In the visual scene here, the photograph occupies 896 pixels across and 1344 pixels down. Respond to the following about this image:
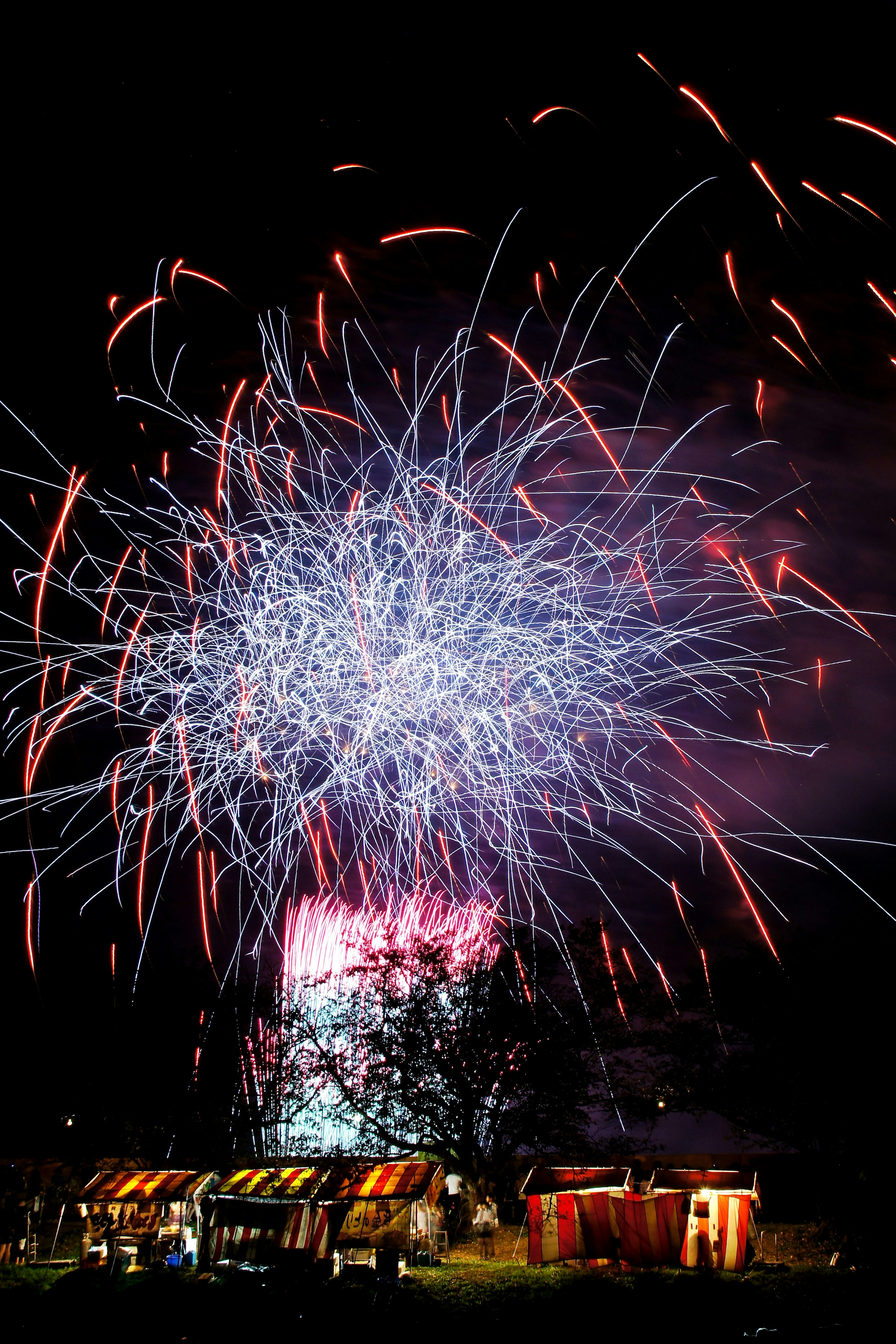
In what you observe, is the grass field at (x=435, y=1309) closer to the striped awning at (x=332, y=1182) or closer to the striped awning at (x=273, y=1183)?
the striped awning at (x=332, y=1182)

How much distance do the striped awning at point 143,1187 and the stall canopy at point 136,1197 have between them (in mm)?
11

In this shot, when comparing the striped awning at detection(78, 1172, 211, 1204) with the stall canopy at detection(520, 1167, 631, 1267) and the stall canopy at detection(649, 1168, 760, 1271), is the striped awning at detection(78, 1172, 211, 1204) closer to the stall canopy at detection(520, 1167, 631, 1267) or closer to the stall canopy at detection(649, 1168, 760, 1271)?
the stall canopy at detection(520, 1167, 631, 1267)

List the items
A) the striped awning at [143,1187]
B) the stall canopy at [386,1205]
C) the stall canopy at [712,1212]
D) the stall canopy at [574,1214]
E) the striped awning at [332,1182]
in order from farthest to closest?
the striped awning at [143,1187] → the stall canopy at [574,1214] → the striped awning at [332,1182] → the stall canopy at [386,1205] → the stall canopy at [712,1212]

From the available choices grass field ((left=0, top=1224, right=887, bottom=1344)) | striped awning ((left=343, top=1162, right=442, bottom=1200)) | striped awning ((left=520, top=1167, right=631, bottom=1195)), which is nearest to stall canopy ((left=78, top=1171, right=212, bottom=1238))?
striped awning ((left=343, top=1162, right=442, bottom=1200))

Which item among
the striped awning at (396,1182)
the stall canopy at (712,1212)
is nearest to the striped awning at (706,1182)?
the stall canopy at (712,1212)

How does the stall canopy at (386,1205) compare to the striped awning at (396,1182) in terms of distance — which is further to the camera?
the striped awning at (396,1182)

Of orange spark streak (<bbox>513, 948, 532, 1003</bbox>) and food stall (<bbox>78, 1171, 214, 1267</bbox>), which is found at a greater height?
orange spark streak (<bbox>513, 948, 532, 1003</bbox>)

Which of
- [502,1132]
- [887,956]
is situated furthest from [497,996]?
[887,956]

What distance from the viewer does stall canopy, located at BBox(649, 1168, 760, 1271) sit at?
61.2ft

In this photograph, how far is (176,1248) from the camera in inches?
909

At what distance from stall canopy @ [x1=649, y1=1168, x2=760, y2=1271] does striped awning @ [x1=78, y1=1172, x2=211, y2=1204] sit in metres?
10.5

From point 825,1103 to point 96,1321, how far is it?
2161 centimetres

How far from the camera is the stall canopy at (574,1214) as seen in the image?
19688 mm

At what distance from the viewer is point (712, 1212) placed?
19062 mm
